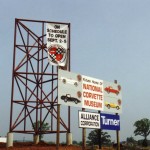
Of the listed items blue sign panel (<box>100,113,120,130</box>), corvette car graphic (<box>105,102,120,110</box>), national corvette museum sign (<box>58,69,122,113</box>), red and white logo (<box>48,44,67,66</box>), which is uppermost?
red and white logo (<box>48,44,67,66</box>)

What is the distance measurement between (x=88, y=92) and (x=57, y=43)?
12.2m

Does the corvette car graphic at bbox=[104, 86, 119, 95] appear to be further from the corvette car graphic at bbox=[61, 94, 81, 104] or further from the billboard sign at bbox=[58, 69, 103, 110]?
the corvette car graphic at bbox=[61, 94, 81, 104]

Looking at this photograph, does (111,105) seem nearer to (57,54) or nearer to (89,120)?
(89,120)

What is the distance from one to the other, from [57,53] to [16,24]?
7253mm

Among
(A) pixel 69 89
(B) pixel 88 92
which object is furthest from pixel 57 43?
(A) pixel 69 89

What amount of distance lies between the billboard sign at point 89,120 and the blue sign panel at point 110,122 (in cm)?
65

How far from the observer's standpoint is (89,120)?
72.2ft

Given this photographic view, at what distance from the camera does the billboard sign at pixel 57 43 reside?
32.5 m

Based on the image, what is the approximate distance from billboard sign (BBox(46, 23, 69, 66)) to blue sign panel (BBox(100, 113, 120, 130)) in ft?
31.7

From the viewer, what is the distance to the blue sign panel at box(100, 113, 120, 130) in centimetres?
2348

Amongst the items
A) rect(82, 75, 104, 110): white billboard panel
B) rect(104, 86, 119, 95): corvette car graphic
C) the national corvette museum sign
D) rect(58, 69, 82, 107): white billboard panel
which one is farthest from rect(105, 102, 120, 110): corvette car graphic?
rect(58, 69, 82, 107): white billboard panel

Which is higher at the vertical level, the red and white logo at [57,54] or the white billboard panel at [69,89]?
the red and white logo at [57,54]

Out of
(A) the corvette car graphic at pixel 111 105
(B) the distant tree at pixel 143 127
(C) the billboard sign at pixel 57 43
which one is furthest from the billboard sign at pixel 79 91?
(B) the distant tree at pixel 143 127

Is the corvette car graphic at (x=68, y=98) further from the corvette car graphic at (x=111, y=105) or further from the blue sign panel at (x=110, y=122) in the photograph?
the corvette car graphic at (x=111, y=105)
